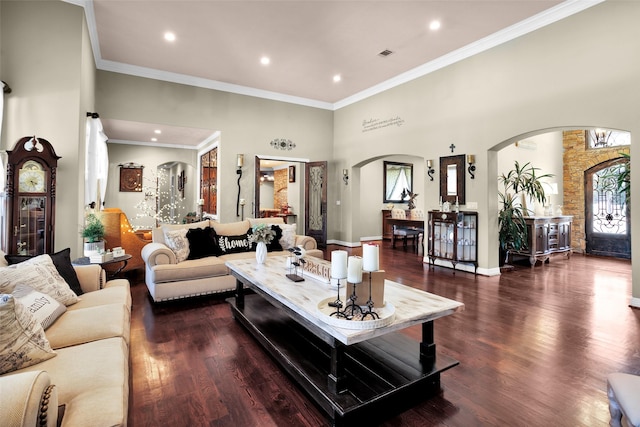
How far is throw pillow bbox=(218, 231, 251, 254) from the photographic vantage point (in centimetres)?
454

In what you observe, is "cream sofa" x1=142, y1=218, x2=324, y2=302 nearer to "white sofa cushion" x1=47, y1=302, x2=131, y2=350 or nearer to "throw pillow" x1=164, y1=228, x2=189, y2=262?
"throw pillow" x1=164, y1=228, x2=189, y2=262

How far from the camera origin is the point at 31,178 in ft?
11.2

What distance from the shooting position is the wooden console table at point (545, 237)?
6168mm

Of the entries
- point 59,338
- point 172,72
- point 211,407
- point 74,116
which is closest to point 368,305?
point 211,407

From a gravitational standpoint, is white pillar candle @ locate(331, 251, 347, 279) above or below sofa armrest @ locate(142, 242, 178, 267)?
above

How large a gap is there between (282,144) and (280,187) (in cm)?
432

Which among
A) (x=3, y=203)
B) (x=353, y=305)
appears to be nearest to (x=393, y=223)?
(x=353, y=305)

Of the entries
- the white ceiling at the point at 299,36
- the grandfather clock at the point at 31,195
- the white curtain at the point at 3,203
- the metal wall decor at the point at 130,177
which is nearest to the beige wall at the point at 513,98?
the white ceiling at the point at 299,36

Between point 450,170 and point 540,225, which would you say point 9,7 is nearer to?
point 450,170

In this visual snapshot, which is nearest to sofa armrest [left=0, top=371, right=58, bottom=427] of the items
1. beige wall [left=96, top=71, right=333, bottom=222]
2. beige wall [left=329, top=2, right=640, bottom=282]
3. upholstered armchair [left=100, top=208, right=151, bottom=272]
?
upholstered armchair [left=100, top=208, right=151, bottom=272]

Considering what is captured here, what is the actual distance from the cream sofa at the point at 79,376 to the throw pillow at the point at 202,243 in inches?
67.4

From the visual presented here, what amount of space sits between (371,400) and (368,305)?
1.62ft

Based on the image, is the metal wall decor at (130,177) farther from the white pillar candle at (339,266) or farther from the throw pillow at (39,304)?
the white pillar candle at (339,266)

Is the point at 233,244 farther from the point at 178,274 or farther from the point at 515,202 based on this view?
the point at 515,202
